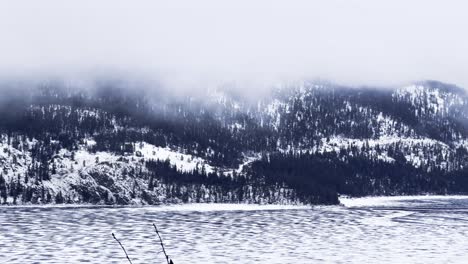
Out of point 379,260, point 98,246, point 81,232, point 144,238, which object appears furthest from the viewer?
point 81,232

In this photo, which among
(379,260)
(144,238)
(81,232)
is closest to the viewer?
(379,260)

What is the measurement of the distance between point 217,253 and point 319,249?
82.7 feet

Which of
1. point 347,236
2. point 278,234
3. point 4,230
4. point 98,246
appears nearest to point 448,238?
point 347,236

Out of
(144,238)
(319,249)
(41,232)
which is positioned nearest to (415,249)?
(319,249)

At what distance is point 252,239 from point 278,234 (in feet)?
56.2

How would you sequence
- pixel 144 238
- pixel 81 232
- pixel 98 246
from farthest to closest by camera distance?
pixel 81 232
pixel 144 238
pixel 98 246

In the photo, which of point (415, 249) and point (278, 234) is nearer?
point (415, 249)

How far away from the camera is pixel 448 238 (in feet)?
552

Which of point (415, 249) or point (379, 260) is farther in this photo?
point (415, 249)

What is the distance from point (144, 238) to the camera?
521 feet

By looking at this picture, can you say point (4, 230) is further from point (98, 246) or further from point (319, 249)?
point (319, 249)

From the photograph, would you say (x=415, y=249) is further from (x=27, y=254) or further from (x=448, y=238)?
(x=27, y=254)

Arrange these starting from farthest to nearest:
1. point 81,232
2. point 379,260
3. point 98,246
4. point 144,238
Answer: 1. point 81,232
2. point 144,238
3. point 98,246
4. point 379,260

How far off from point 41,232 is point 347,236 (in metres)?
84.2
